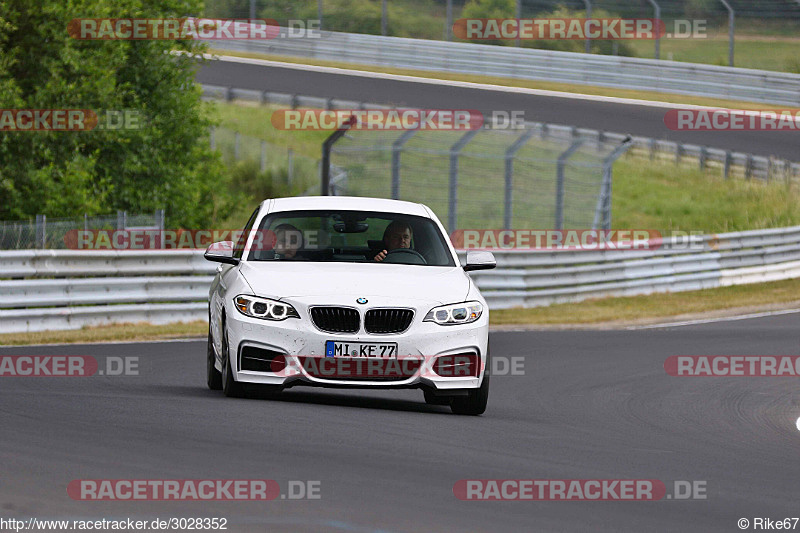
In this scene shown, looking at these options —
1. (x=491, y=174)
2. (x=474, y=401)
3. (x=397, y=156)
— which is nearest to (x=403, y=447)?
(x=474, y=401)

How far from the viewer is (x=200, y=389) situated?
10.9 meters

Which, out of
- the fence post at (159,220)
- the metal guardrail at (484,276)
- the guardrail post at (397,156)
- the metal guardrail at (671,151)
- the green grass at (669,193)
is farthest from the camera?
the metal guardrail at (671,151)

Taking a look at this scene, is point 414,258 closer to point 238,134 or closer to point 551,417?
point 551,417

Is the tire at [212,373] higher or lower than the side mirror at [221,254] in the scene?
lower

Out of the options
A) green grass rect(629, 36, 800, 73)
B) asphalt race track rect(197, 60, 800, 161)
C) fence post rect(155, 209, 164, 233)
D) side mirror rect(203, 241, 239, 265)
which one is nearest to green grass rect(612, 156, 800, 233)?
asphalt race track rect(197, 60, 800, 161)

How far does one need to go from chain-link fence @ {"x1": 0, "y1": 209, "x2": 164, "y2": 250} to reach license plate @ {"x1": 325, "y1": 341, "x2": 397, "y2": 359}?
8.73m

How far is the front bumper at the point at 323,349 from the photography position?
9.30 meters

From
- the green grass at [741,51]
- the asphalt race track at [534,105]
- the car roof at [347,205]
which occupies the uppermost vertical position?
the car roof at [347,205]

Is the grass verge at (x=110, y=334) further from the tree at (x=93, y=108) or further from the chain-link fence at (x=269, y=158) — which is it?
the chain-link fence at (x=269, y=158)

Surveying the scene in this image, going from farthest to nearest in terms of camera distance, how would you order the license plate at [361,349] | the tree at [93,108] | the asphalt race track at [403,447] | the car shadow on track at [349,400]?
the tree at [93,108] → the car shadow on track at [349,400] → the license plate at [361,349] → the asphalt race track at [403,447]

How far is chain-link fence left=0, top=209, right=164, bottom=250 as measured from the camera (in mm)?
17406

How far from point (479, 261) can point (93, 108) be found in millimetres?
15908

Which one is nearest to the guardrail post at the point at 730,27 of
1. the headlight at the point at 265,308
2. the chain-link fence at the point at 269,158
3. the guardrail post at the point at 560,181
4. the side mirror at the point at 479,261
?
A: the chain-link fence at the point at 269,158

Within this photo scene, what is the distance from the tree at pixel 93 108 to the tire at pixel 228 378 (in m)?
14.9
